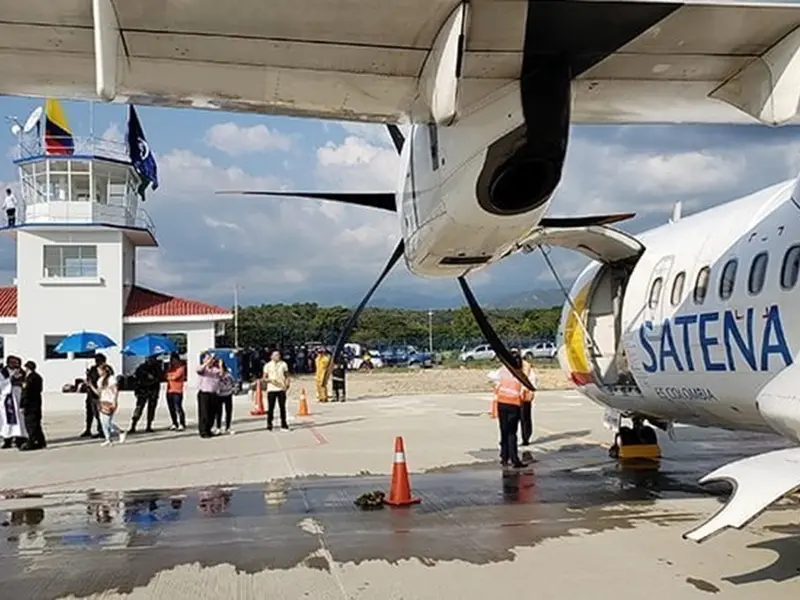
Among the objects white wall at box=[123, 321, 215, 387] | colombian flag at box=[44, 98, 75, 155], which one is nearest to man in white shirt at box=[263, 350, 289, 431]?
white wall at box=[123, 321, 215, 387]

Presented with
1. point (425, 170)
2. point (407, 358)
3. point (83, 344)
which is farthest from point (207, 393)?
point (407, 358)

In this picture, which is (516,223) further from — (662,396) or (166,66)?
(662,396)

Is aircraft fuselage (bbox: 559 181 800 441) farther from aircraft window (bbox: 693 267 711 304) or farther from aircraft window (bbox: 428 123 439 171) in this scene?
aircraft window (bbox: 428 123 439 171)

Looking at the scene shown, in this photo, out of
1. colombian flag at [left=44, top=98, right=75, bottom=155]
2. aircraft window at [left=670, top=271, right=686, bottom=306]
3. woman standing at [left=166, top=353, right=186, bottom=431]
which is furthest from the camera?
colombian flag at [left=44, top=98, right=75, bottom=155]

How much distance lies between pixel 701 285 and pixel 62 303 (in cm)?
2987

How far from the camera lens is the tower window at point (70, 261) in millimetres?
34281

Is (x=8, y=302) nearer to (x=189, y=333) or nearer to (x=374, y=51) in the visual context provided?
(x=189, y=333)

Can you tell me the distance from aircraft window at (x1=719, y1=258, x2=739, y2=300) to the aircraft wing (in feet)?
9.45

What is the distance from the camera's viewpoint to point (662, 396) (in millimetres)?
9758

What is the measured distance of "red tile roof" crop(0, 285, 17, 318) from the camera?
3553 cm

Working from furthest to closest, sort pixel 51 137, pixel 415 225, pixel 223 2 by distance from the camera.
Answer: pixel 51 137, pixel 415 225, pixel 223 2

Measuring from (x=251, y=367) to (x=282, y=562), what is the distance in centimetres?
3728

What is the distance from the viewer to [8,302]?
36688mm

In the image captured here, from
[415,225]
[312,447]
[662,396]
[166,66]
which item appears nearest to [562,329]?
[662,396]
